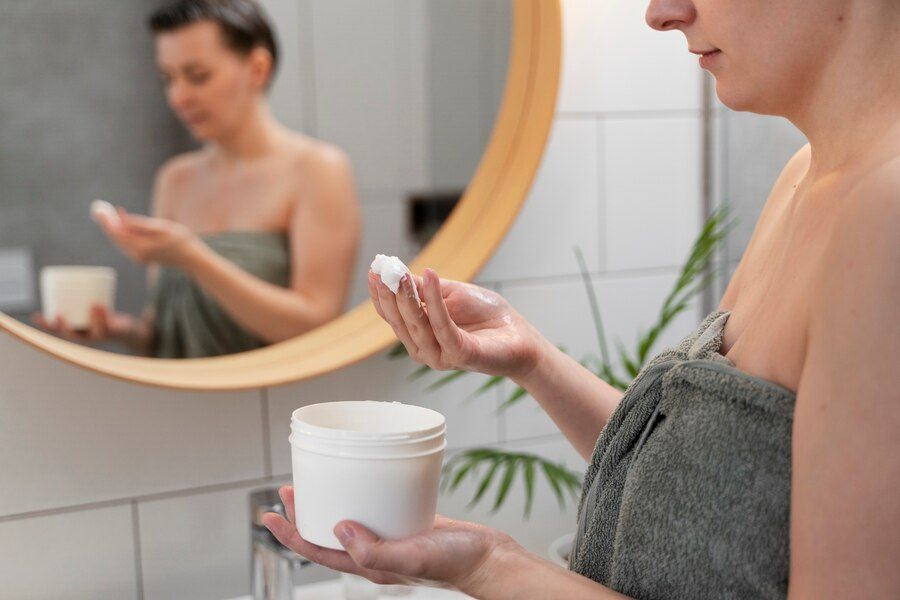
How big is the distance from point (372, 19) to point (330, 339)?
1.26ft

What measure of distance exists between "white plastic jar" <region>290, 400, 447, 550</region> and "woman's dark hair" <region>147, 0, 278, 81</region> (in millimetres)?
669

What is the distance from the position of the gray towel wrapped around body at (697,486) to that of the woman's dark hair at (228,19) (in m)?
0.69

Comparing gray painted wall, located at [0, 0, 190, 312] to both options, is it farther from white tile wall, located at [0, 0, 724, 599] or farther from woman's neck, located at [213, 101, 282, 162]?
white tile wall, located at [0, 0, 724, 599]

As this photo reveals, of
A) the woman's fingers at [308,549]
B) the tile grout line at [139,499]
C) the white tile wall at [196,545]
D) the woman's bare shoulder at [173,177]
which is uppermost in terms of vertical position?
the woman's bare shoulder at [173,177]

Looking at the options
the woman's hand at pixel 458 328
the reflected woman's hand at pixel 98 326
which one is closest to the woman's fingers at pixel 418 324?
the woman's hand at pixel 458 328

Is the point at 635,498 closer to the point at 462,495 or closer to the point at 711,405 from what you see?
the point at 711,405

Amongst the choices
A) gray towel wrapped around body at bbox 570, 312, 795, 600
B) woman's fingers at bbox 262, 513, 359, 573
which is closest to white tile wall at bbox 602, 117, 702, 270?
gray towel wrapped around body at bbox 570, 312, 795, 600

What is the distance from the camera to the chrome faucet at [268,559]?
0.81 meters

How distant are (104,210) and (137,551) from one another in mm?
395

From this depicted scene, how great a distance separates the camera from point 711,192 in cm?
110

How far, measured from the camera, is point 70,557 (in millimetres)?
840

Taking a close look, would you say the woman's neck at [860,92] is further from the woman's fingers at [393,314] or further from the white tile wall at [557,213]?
the white tile wall at [557,213]

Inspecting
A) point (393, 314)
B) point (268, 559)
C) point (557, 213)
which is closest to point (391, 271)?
point (393, 314)

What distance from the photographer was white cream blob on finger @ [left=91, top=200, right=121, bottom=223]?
3.37 ft
